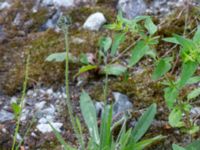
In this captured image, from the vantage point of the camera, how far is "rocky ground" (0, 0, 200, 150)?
2.05 metres

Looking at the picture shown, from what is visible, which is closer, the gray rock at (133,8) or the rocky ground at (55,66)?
the rocky ground at (55,66)

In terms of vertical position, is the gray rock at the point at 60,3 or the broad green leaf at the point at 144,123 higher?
the gray rock at the point at 60,3

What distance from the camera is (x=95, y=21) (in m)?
2.55

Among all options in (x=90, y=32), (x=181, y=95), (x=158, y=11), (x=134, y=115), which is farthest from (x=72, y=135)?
(x=158, y=11)

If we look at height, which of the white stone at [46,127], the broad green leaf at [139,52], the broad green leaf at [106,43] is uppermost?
the broad green leaf at [139,52]

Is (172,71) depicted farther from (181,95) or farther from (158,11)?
(158,11)

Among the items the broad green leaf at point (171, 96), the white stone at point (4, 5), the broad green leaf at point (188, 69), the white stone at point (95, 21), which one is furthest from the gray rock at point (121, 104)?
Answer: the white stone at point (4, 5)

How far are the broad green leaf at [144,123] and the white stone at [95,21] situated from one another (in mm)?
765

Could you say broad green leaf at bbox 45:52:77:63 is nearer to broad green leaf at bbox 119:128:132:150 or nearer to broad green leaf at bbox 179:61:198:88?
broad green leaf at bbox 119:128:132:150

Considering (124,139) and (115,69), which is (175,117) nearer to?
(124,139)

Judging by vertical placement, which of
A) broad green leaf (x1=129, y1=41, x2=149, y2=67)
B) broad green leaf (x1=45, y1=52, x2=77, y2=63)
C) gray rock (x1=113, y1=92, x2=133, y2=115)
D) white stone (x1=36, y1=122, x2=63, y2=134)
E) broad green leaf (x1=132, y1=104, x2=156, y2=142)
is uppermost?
broad green leaf (x1=129, y1=41, x2=149, y2=67)

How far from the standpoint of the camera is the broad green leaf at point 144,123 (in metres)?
1.84

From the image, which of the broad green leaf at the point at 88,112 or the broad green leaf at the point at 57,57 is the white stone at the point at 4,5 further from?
the broad green leaf at the point at 88,112

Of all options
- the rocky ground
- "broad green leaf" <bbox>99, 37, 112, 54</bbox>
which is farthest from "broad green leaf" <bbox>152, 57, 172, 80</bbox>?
Answer: "broad green leaf" <bbox>99, 37, 112, 54</bbox>
